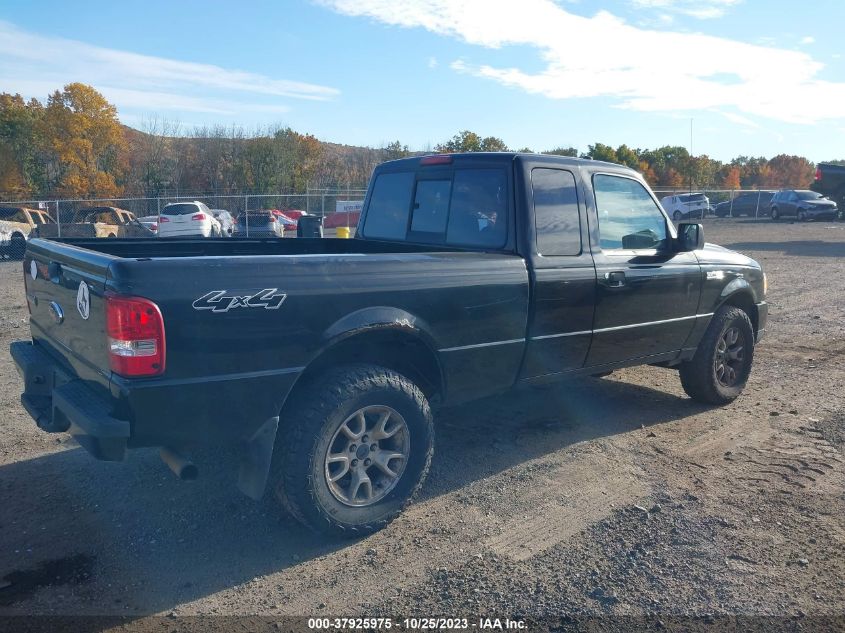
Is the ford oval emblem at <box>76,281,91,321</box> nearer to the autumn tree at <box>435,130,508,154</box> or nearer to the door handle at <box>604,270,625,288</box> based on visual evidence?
the door handle at <box>604,270,625,288</box>

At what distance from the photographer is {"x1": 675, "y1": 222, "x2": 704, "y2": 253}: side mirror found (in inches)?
217

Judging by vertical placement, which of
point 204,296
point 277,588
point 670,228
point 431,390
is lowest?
point 277,588

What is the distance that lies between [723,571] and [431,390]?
6.03 feet

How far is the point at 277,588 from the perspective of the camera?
11.2 ft

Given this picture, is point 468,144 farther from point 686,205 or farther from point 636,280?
point 636,280

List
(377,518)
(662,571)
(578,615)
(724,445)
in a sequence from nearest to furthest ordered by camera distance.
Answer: (578,615) < (662,571) < (377,518) < (724,445)

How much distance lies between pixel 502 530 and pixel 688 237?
285cm

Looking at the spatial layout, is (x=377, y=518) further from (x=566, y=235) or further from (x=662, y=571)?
(x=566, y=235)

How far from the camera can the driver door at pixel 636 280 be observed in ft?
16.7

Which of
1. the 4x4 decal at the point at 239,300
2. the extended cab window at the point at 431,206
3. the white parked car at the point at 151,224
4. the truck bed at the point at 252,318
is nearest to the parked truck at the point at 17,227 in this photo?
the white parked car at the point at 151,224

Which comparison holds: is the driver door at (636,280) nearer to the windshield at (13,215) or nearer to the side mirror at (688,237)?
the side mirror at (688,237)

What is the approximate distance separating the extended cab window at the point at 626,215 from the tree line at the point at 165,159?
31959 millimetres

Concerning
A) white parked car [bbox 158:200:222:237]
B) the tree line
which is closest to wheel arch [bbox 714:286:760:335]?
white parked car [bbox 158:200:222:237]

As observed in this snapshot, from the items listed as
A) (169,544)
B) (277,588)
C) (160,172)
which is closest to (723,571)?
(277,588)
